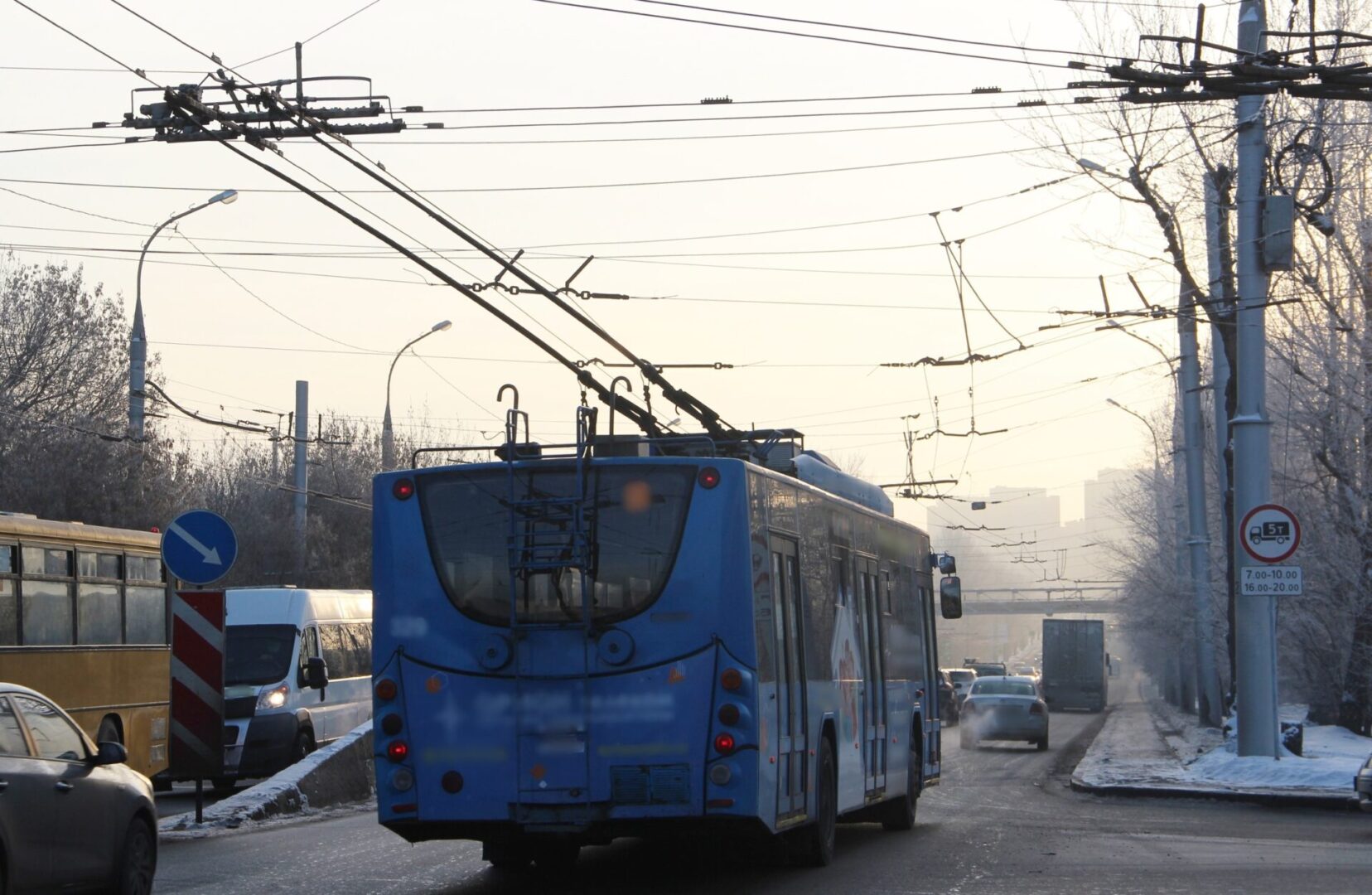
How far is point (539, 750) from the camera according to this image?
1091 centimetres

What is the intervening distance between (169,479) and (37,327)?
4697mm

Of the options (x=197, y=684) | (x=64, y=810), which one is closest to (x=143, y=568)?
(x=197, y=684)

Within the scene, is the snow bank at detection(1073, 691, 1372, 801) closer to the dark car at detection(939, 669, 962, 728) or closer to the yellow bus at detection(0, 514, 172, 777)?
the yellow bus at detection(0, 514, 172, 777)

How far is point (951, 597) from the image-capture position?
65.3 feet

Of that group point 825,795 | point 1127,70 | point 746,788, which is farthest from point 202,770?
point 1127,70

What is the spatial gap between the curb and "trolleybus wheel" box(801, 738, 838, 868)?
811 centimetres

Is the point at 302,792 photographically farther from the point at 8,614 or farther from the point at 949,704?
the point at 949,704

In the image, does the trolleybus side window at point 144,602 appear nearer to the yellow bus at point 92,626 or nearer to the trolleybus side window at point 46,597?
the yellow bus at point 92,626

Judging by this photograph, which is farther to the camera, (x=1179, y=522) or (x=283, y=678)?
(x=1179, y=522)

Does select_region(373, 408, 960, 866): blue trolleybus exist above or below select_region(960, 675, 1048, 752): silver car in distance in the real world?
above

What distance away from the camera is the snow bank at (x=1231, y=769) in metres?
20.6

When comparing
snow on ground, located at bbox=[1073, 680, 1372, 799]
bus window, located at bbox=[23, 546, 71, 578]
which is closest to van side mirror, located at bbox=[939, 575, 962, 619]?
snow on ground, located at bbox=[1073, 680, 1372, 799]

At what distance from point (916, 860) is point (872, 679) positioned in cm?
207

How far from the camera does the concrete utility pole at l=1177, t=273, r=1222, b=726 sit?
3494cm
